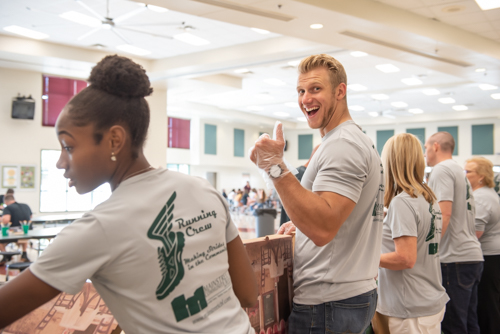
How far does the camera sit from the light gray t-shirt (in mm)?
3803

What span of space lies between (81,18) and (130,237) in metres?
9.63

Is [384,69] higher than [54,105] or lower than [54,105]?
higher

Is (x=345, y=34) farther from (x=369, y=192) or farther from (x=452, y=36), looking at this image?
(x=369, y=192)

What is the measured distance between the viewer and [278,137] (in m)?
1.61

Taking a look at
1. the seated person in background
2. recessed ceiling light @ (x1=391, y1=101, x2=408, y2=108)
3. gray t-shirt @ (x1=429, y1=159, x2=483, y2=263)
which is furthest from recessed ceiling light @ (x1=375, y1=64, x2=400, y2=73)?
gray t-shirt @ (x1=429, y1=159, x2=483, y2=263)

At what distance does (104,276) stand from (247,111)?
22.0 meters

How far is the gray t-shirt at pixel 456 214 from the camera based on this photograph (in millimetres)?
3197

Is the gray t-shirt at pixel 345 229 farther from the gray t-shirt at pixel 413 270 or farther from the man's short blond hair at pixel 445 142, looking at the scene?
the man's short blond hair at pixel 445 142

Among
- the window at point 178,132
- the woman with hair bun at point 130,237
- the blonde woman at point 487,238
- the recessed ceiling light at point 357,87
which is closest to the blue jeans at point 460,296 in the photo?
the blonde woman at point 487,238

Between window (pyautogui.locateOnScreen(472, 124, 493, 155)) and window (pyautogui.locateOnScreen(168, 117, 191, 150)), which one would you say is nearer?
window (pyautogui.locateOnScreen(472, 124, 493, 155))

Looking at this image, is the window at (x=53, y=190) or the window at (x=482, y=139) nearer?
the window at (x=53, y=190)

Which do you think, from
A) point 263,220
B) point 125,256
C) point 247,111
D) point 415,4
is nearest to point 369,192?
point 125,256

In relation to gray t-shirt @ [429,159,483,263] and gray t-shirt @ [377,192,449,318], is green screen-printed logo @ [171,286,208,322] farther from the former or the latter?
gray t-shirt @ [429,159,483,263]

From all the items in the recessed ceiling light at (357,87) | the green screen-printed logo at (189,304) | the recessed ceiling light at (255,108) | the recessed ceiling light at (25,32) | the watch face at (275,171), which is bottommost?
the green screen-printed logo at (189,304)
